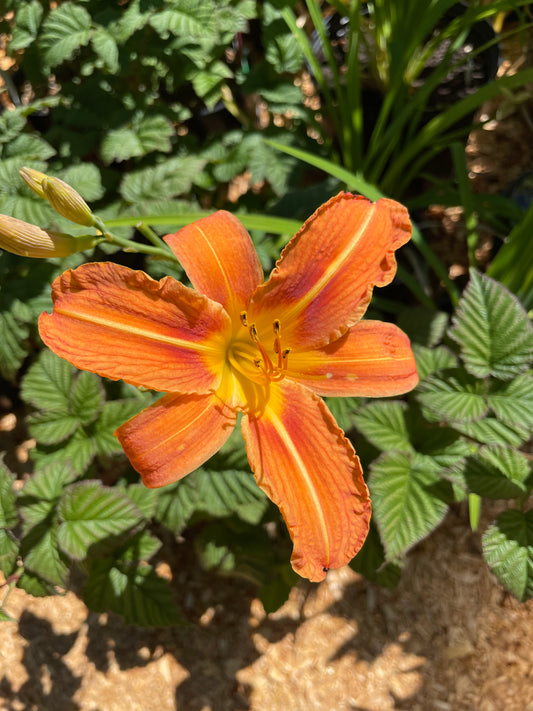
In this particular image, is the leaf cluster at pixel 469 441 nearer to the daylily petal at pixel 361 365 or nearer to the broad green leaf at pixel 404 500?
the broad green leaf at pixel 404 500

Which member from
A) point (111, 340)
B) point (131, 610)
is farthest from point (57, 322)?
point (131, 610)

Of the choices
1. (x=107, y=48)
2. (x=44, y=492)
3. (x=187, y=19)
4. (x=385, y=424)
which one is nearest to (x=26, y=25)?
(x=107, y=48)

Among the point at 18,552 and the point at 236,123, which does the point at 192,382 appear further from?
the point at 236,123

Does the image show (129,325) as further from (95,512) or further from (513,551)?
(513,551)

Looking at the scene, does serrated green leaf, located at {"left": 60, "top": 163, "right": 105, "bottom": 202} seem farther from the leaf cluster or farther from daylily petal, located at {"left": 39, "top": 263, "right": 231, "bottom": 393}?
the leaf cluster

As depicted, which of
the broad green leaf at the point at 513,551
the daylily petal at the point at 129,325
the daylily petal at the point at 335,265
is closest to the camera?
the daylily petal at the point at 129,325

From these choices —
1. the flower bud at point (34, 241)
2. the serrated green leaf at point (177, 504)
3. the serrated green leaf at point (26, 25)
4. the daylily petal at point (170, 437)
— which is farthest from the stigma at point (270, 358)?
the serrated green leaf at point (26, 25)

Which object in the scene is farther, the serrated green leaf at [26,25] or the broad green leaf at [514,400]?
the serrated green leaf at [26,25]

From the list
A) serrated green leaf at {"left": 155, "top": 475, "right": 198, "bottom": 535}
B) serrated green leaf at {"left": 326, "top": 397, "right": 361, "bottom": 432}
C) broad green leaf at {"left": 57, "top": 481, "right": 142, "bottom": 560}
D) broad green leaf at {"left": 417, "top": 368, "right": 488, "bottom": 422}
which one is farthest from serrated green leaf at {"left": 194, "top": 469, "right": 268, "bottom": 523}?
broad green leaf at {"left": 417, "top": 368, "right": 488, "bottom": 422}
